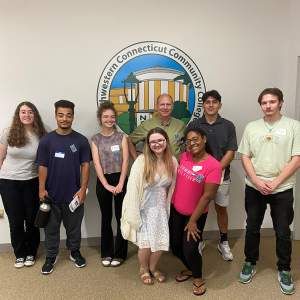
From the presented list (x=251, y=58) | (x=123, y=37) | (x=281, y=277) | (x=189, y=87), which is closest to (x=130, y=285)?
(x=281, y=277)

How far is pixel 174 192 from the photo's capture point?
272 centimetres

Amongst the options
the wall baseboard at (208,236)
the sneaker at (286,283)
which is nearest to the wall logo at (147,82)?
the wall baseboard at (208,236)

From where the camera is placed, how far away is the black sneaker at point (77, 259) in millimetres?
3102

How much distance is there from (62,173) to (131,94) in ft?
3.57

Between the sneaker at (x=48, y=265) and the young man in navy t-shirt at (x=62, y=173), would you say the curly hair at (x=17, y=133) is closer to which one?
the young man in navy t-shirt at (x=62, y=173)

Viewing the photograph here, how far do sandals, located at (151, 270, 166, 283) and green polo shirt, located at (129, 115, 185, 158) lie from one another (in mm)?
1031

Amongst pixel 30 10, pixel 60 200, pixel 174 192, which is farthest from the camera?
pixel 30 10

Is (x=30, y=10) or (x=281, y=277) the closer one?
(x=281, y=277)

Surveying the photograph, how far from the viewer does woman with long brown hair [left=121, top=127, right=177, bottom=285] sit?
2.61m

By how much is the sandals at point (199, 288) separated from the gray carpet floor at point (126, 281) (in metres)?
0.04

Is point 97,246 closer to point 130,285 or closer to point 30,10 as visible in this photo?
point 130,285

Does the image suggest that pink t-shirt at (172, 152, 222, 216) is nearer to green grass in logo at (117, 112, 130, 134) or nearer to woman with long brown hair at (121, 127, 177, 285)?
woman with long brown hair at (121, 127, 177, 285)

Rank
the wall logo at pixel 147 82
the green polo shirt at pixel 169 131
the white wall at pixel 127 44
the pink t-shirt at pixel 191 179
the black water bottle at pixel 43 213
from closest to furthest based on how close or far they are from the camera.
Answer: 1. the pink t-shirt at pixel 191 179
2. the black water bottle at pixel 43 213
3. the green polo shirt at pixel 169 131
4. the white wall at pixel 127 44
5. the wall logo at pixel 147 82

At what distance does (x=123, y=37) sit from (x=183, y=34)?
608 millimetres
